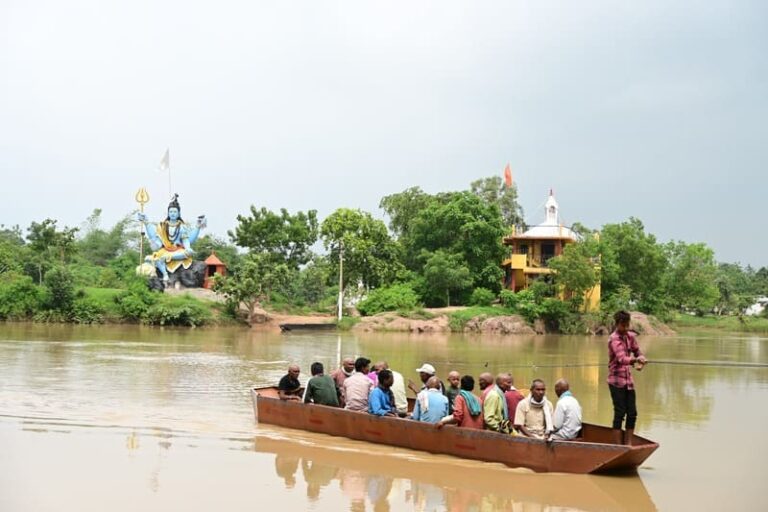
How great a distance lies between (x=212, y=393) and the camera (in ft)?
54.1

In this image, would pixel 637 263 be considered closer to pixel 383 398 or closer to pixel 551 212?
pixel 551 212

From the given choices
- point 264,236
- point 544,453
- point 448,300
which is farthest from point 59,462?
point 264,236

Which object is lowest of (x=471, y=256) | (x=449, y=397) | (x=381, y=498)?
(x=381, y=498)

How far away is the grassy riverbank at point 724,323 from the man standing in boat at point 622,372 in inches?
1895

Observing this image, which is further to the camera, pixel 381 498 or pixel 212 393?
pixel 212 393

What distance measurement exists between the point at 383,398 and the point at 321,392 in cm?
128

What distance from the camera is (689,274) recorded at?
55219 millimetres

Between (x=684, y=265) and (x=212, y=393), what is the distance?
45.8 metres

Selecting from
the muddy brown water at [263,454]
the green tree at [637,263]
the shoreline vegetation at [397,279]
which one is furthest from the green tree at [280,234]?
the muddy brown water at [263,454]

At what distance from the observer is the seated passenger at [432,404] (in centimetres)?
1079

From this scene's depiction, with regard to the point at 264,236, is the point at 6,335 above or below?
below

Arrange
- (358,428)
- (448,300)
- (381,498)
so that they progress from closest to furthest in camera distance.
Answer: (381,498)
(358,428)
(448,300)

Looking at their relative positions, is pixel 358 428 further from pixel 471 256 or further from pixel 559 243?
pixel 559 243

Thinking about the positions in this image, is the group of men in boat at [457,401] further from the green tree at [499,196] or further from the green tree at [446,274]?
the green tree at [499,196]
